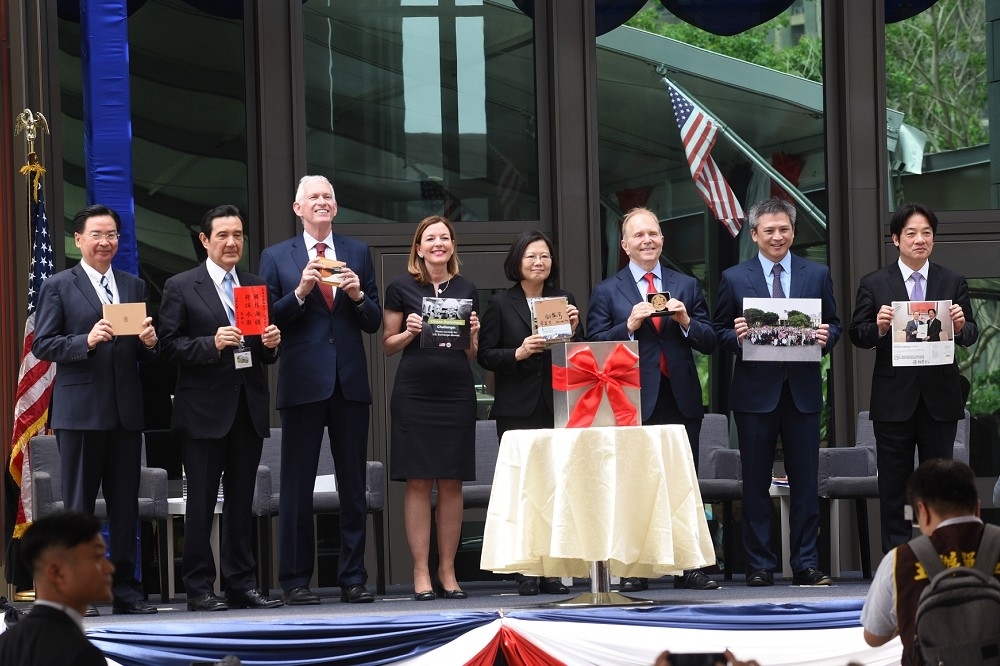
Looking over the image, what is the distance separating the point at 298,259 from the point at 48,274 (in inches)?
64.4

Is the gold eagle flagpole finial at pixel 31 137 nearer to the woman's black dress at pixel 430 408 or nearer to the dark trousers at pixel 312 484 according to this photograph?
the dark trousers at pixel 312 484

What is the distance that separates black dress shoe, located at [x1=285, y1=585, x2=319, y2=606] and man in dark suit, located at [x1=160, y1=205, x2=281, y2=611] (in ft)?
0.25

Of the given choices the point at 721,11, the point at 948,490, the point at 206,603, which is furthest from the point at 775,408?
the point at 721,11

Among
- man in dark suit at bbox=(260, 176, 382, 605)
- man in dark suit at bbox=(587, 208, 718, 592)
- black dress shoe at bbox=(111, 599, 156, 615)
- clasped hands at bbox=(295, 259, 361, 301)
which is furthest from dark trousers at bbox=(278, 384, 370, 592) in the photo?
man in dark suit at bbox=(587, 208, 718, 592)

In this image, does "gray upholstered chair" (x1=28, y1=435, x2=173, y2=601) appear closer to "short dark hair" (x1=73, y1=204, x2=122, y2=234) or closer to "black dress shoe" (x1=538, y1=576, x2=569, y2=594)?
"short dark hair" (x1=73, y1=204, x2=122, y2=234)

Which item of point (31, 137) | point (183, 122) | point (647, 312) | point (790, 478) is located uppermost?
point (183, 122)

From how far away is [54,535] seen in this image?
12.4ft

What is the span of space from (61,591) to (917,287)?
480cm

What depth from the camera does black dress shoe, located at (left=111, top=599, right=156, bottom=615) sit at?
6539 mm

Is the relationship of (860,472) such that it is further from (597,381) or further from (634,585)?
(597,381)

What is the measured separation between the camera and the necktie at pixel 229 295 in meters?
6.73

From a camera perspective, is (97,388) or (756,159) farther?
(756,159)

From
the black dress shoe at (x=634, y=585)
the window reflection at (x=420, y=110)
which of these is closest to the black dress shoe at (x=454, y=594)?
the black dress shoe at (x=634, y=585)

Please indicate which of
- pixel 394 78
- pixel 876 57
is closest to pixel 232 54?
pixel 394 78
